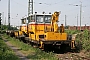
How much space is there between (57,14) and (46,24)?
63.1 inches

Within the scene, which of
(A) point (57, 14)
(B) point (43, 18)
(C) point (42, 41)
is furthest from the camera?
(B) point (43, 18)

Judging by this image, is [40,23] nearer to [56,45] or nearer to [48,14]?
[48,14]

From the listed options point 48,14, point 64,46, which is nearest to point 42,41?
point 64,46

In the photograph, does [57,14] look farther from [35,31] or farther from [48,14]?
[35,31]

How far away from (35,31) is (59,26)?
2394 mm

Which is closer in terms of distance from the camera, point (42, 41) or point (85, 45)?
point (42, 41)

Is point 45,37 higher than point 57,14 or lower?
lower

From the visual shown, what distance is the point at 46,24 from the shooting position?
19.1 metres

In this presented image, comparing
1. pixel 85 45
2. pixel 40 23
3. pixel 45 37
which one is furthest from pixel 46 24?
pixel 85 45

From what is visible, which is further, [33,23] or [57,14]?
[33,23]

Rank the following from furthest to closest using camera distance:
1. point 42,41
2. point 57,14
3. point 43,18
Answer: point 43,18 < point 57,14 < point 42,41

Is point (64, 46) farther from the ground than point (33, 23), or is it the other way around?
point (33, 23)

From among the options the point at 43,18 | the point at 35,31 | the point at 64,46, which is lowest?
the point at 64,46

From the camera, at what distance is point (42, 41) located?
16797mm
